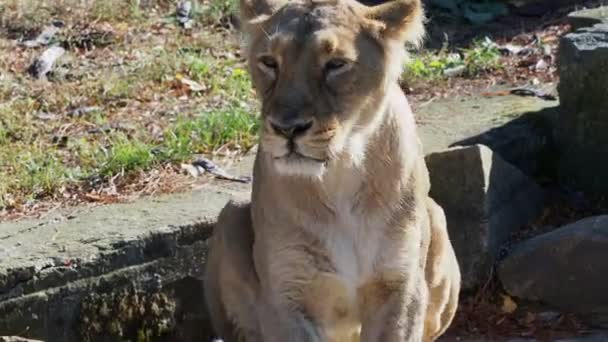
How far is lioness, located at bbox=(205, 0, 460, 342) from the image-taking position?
4.44 meters


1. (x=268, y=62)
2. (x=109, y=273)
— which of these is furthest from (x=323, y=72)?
(x=109, y=273)

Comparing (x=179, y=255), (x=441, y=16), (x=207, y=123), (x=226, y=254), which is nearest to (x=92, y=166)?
(x=207, y=123)

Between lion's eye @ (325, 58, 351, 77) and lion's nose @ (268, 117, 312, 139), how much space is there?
0.23m

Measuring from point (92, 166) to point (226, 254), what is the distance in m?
1.70

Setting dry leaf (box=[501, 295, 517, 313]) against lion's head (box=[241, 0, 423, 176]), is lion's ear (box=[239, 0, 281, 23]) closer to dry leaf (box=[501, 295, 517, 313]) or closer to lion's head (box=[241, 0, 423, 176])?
lion's head (box=[241, 0, 423, 176])

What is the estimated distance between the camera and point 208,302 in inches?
212

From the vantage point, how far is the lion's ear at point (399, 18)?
4672mm

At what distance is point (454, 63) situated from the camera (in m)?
8.16

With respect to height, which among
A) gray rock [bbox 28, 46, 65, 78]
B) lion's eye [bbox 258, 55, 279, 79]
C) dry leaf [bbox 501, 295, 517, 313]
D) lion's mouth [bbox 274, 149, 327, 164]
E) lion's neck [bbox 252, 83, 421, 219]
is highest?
lion's eye [bbox 258, 55, 279, 79]

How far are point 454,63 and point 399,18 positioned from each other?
3516 mm

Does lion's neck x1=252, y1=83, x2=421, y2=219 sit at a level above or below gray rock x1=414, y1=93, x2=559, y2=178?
above

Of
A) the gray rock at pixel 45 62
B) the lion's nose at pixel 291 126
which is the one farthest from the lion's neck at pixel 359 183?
the gray rock at pixel 45 62

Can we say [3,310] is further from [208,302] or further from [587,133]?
[587,133]

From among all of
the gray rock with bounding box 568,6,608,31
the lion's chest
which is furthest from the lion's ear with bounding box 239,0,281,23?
the gray rock with bounding box 568,6,608,31
